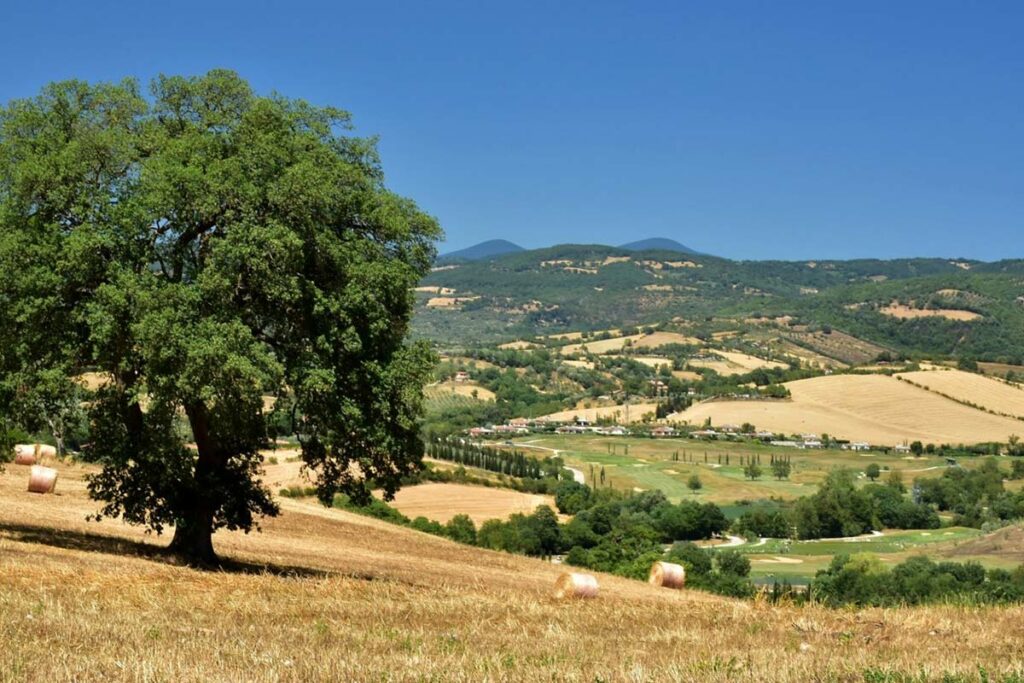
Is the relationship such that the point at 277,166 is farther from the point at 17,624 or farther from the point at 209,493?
the point at 17,624

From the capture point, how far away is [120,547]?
82.3ft

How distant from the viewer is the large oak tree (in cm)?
2128

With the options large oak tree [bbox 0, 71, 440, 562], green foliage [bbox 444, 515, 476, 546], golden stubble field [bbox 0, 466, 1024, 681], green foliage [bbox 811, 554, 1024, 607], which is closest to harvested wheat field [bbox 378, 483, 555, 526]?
green foliage [bbox 444, 515, 476, 546]

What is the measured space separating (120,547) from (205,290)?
24.4ft

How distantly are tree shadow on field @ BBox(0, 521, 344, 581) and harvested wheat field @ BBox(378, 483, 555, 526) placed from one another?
44.2 m

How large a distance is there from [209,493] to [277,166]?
23.9ft

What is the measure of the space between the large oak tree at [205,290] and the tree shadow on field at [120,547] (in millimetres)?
839

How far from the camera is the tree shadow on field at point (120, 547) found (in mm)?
23391

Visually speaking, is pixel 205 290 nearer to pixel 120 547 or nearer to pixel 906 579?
pixel 120 547

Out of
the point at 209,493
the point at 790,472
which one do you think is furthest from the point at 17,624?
the point at 790,472

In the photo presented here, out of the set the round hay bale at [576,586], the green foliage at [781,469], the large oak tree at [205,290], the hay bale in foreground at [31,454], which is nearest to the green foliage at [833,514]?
the green foliage at [781,469]

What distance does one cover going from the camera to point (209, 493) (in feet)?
78.2

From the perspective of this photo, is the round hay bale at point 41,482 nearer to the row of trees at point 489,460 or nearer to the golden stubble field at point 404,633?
the golden stubble field at point 404,633

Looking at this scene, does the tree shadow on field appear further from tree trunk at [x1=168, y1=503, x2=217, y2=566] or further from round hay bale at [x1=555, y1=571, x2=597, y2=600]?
round hay bale at [x1=555, y1=571, x2=597, y2=600]
